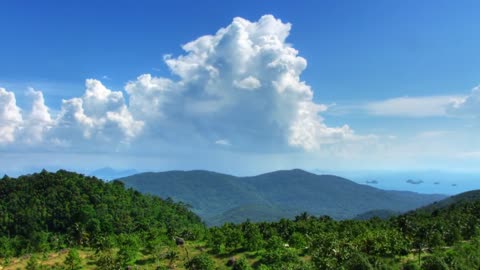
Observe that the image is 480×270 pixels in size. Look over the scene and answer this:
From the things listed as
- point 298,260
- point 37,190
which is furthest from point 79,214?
point 298,260

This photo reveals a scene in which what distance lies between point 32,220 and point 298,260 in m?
105

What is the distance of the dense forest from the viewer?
8044 centimetres

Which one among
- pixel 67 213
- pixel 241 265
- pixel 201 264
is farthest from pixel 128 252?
pixel 67 213

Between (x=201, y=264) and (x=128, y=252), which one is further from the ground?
(x=201, y=264)

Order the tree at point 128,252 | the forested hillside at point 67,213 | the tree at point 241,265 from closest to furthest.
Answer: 1. the tree at point 241,265
2. the tree at point 128,252
3. the forested hillside at point 67,213

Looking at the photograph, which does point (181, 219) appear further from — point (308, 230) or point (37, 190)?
point (308, 230)

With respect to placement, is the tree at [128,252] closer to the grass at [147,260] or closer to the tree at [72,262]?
the grass at [147,260]

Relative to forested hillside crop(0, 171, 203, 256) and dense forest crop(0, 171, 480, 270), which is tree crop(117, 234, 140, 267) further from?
forested hillside crop(0, 171, 203, 256)

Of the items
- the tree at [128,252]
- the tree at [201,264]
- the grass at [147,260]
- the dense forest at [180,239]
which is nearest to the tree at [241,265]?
the dense forest at [180,239]

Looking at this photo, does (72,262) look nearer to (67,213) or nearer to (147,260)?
(147,260)

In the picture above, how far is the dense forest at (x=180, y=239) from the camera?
80.4m

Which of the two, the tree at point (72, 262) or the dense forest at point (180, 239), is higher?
the dense forest at point (180, 239)

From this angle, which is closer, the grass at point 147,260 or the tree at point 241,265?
the tree at point 241,265

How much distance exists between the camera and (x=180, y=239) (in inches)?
4092
